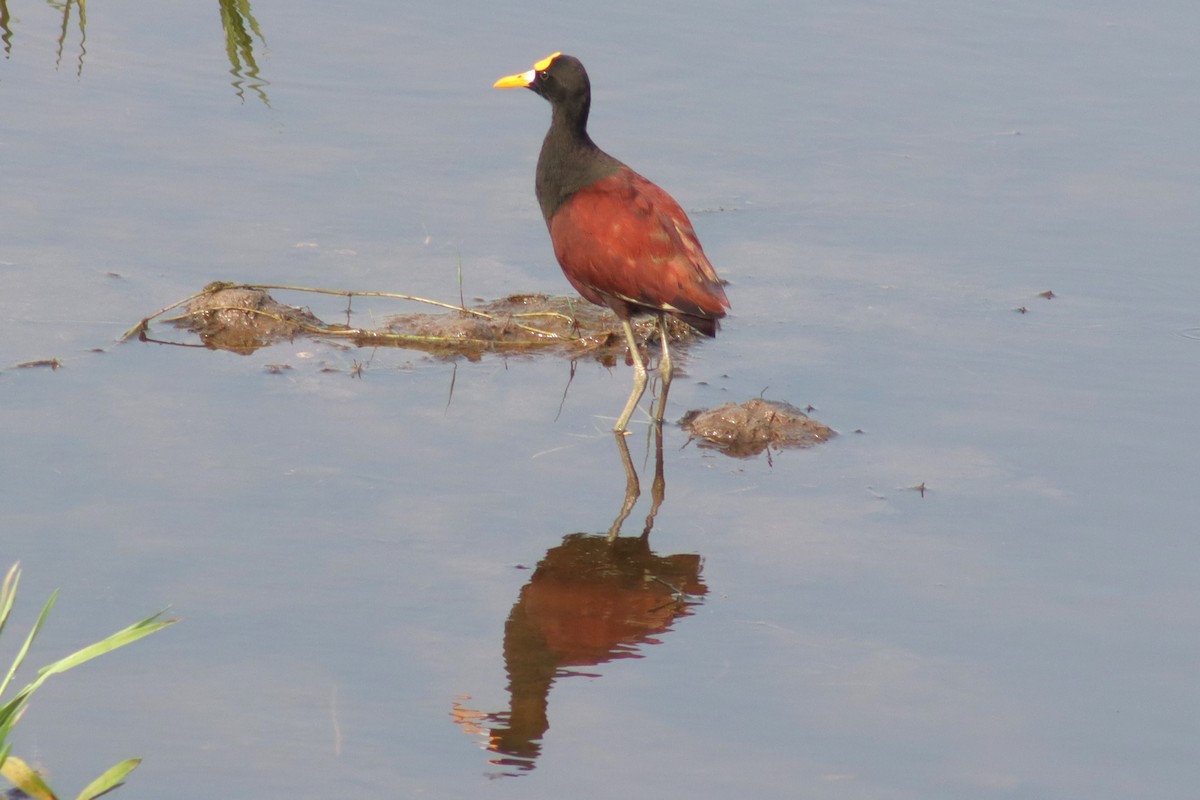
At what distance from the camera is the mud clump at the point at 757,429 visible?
20.4 ft

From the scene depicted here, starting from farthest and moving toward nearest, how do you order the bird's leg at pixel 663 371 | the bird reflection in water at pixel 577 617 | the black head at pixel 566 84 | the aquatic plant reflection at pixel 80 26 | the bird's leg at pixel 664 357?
1. the aquatic plant reflection at pixel 80 26
2. the black head at pixel 566 84
3. the bird's leg at pixel 664 357
4. the bird's leg at pixel 663 371
5. the bird reflection in water at pixel 577 617

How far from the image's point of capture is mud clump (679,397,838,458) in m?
6.21

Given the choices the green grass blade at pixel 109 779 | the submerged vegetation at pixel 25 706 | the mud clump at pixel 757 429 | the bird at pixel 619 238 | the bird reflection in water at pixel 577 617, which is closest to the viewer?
the submerged vegetation at pixel 25 706

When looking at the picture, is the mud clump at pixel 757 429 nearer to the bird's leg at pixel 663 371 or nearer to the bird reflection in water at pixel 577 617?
the bird's leg at pixel 663 371

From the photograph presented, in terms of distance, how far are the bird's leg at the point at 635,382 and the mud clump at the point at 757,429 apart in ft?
0.88

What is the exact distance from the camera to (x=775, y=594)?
16.8 feet

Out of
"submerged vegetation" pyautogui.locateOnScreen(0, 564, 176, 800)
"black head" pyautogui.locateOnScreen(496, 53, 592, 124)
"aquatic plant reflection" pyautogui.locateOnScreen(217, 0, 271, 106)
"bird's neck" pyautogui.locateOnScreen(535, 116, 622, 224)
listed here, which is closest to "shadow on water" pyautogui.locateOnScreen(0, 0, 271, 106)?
"aquatic plant reflection" pyautogui.locateOnScreen(217, 0, 271, 106)

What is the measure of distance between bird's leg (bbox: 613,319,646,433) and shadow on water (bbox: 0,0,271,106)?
3298 mm

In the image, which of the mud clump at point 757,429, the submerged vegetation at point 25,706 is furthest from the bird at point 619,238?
the submerged vegetation at point 25,706

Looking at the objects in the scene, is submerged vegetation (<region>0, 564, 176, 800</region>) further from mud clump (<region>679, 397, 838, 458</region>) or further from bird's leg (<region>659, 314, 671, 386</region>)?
bird's leg (<region>659, 314, 671, 386</region>)

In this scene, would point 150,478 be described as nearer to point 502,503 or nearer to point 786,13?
point 502,503

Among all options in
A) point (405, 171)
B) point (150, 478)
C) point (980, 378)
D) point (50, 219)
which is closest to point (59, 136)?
point (50, 219)

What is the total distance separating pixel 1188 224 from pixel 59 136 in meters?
5.64

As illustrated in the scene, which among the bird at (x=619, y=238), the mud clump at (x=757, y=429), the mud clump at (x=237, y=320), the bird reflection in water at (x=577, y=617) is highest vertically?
the bird at (x=619, y=238)
